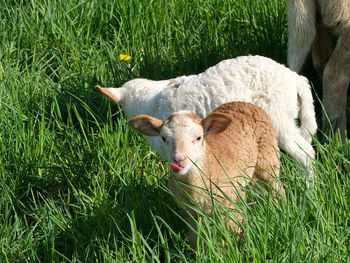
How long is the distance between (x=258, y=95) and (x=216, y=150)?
27.2 inches

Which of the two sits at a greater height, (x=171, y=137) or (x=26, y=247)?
(x=171, y=137)

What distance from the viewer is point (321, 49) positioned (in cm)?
527

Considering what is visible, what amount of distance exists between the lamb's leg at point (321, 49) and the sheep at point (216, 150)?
138cm

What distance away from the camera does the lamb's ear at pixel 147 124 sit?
363cm

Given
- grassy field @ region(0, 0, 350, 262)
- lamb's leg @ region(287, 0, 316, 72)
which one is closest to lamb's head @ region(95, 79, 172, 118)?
grassy field @ region(0, 0, 350, 262)

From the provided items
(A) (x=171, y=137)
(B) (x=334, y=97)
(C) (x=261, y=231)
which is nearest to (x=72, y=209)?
(A) (x=171, y=137)

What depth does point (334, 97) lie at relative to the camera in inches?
194

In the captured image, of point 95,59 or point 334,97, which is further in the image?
point 95,59

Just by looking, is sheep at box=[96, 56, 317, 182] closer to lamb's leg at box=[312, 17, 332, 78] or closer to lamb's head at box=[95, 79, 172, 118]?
lamb's head at box=[95, 79, 172, 118]

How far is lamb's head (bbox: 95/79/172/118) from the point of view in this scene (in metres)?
4.70

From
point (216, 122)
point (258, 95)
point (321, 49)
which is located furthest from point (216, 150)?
point (321, 49)

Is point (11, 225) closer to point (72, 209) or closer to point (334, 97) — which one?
point (72, 209)

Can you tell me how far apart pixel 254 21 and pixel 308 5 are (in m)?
0.90

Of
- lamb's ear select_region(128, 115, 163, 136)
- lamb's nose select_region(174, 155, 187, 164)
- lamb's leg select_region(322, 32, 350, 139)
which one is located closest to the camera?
lamb's nose select_region(174, 155, 187, 164)
